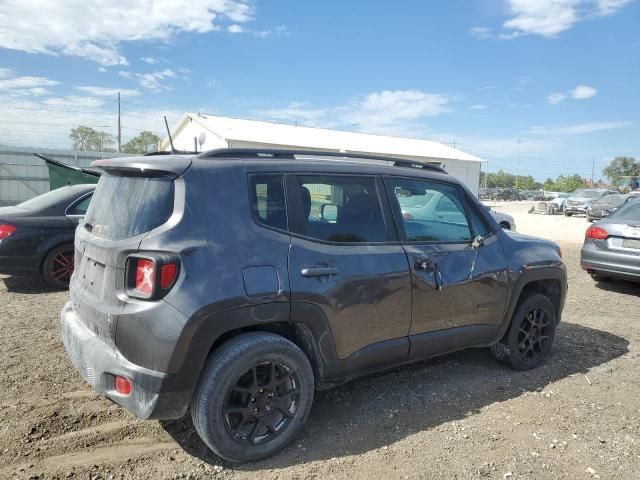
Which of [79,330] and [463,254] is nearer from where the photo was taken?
[79,330]

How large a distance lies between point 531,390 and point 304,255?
2407mm

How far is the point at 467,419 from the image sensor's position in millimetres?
3486

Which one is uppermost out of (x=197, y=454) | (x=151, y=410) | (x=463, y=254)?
(x=463, y=254)

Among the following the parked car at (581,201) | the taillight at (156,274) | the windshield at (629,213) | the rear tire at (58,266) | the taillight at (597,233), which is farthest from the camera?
the parked car at (581,201)

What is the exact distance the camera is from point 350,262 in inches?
124

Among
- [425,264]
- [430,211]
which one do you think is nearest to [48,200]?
[430,211]

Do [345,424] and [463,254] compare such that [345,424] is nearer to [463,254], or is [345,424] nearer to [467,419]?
[467,419]

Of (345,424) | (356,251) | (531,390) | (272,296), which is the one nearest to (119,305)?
(272,296)

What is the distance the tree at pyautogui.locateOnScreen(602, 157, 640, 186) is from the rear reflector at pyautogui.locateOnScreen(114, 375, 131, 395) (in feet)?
323

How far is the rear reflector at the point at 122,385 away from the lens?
2.68m

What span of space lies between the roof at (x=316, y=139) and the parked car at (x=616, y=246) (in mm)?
16961

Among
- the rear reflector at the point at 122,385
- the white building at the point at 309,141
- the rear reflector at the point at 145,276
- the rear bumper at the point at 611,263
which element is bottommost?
the rear reflector at the point at 122,385

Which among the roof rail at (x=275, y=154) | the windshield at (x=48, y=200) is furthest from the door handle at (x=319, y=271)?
the windshield at (x=48, y=200)

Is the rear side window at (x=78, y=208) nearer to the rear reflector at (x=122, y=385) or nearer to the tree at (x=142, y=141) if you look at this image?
the rear reflector at (x=122, y=385)
